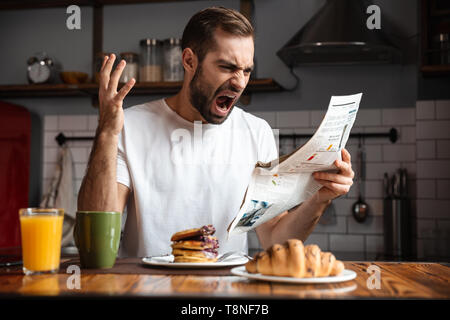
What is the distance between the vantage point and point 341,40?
2779 mm

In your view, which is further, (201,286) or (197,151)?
(197,151)

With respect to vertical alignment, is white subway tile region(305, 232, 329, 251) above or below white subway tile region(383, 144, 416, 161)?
below

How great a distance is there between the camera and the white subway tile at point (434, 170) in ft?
9.70

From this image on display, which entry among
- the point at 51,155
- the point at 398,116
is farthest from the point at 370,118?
the point at 51,155

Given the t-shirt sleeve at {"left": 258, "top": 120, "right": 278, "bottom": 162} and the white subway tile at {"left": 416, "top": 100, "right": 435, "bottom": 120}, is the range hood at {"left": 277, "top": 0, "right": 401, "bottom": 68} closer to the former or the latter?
the white subway tile at {"left": 416, "top": 100, "right": 435, "bottom": 120}

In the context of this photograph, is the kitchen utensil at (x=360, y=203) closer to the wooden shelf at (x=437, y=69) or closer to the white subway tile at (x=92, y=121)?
the wooden shelf at (x=437, y=69)

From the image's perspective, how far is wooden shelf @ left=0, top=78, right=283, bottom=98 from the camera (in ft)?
10.00

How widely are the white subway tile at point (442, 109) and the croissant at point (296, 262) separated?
2223mm

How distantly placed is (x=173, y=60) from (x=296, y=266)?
2310mm

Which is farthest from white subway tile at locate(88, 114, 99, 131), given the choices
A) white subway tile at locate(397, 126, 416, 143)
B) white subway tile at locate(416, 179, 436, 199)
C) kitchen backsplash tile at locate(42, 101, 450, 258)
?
white subway tile at locate(416, 179, 436, 199)

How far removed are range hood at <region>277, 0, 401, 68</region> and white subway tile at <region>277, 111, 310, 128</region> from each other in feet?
1.00

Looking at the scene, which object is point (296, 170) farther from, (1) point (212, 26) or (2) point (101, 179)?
(1) point (212, 26)

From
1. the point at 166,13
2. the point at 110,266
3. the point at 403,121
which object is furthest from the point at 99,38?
the point at 110,266

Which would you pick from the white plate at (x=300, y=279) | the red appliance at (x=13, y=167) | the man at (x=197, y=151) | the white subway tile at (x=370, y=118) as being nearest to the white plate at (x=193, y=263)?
the white plate at (x=300, y=279)
